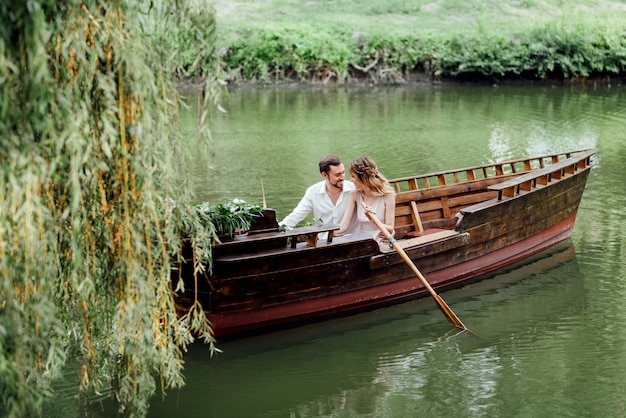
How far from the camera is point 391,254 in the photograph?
9453 mm

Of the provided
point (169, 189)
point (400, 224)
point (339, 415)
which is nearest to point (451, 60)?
point (400, 224)

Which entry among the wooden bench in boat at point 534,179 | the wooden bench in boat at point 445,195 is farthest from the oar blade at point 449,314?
the wooden bench in boat at point 445,195

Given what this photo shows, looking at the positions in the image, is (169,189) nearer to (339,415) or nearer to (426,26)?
(339,415)

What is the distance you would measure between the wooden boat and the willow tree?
96 centimetres

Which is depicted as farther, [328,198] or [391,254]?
[328,198]

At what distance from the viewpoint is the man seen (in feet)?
31.7

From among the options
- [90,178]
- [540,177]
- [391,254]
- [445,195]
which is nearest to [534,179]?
[540,177]

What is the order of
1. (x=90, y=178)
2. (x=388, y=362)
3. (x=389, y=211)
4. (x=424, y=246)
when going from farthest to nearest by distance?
(x=424, y=246)
(x=389, y=211)
(x=388, y=362)
(x=90, y=178)

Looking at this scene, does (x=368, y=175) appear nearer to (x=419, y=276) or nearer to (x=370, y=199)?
(x=370, y=199)

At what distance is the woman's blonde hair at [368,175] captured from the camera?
951 cm

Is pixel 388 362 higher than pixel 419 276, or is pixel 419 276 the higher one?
→ pixel 419 276

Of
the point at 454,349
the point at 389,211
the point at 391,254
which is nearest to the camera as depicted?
the point at 454,349

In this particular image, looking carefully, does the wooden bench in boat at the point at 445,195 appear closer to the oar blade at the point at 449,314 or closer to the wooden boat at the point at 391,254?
the wooden boat at the point at 391,254

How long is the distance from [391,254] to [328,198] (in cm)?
104
